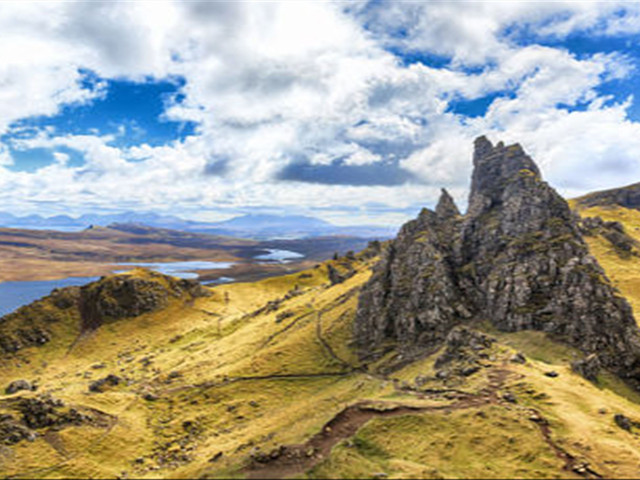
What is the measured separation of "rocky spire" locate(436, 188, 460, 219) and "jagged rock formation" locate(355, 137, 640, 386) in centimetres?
50

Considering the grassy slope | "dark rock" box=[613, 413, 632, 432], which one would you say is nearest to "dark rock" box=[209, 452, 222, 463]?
the grassy slope

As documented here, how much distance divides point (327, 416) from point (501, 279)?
60.6 m

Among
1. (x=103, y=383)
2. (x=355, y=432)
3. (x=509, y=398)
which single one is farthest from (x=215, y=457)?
(x=103, y=383)

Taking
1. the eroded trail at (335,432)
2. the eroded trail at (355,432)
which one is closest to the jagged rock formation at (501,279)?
the eroded trail at (355,432)

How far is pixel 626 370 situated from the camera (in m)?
64.3

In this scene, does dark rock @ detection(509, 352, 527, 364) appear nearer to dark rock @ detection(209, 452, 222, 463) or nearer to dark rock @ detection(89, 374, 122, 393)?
dark rock @ detection(209, 452, 222, 463)

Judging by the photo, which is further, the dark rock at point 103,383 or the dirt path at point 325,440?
the dark rock at point 103,383

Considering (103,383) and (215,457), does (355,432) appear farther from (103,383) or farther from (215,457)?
(103,383)

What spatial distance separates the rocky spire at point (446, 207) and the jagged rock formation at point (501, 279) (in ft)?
1.65

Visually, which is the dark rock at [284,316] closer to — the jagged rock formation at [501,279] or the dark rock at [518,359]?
the jagged rock formation at [501,279]

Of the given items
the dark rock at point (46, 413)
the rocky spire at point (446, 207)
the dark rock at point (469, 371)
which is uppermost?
the rocky spire at point (446, 207)

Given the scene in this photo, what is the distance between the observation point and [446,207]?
12750 centimetres

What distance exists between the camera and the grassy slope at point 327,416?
124 feet

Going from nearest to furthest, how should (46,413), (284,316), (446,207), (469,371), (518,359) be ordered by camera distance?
(469,371)
(518,359)
(46,413)
(446,207)
(284,316)
